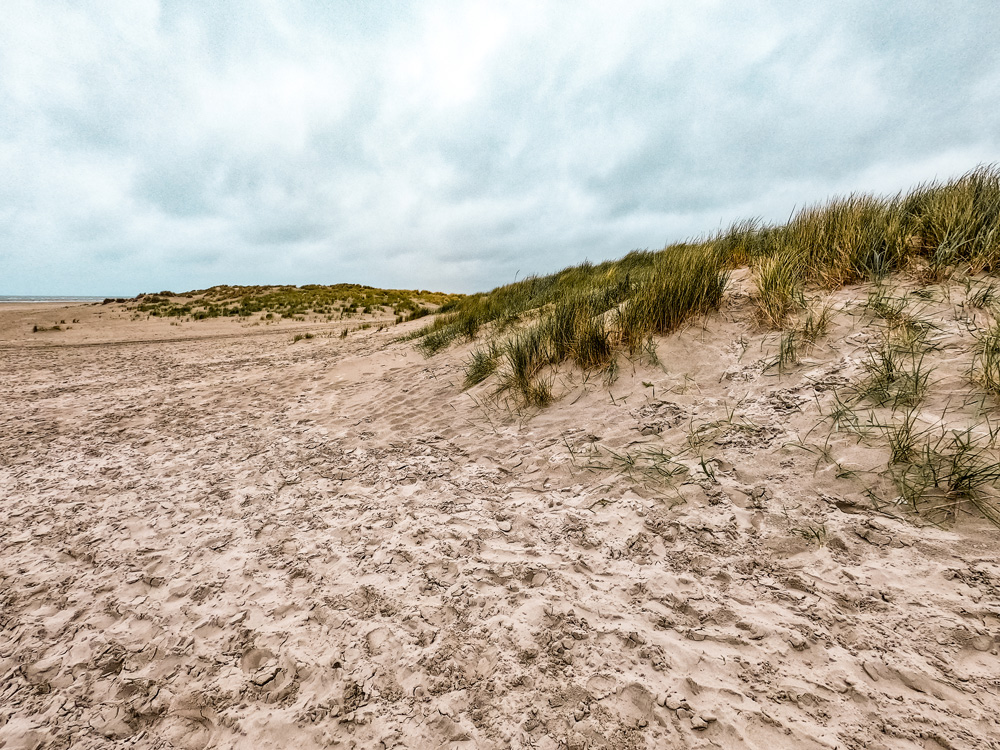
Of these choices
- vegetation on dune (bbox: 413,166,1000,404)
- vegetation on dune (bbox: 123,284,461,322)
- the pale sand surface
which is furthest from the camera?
vegetation on dune (bbox: 123,284,461,322)

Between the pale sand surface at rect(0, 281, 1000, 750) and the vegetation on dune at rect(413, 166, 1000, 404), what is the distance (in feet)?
1.04

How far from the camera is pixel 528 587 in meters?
2.08

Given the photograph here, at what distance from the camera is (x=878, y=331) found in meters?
3.07

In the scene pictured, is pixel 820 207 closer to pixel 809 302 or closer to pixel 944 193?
pixel 944 193

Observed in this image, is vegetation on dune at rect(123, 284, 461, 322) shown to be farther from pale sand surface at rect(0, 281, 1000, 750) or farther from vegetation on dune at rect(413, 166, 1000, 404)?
pale sand surface at rect(0, 281, 1000, 750)

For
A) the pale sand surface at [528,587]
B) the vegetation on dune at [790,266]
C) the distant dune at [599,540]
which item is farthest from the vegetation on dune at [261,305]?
the pale sand surface at [528,587]

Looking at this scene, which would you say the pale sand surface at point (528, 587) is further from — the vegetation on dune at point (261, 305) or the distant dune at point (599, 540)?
the vegetation on dune at point (261, 305)

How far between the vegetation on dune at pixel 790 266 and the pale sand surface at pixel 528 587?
0.32m

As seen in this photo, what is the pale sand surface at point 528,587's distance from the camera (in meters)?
1.49

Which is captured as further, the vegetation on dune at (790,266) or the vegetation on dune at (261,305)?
the vegetation on dune at (261,305)

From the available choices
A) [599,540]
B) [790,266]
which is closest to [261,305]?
[790,266]

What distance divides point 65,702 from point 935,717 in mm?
3170

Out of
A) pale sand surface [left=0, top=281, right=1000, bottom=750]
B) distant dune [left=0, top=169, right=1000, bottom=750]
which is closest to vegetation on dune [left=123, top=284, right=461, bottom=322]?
distant dune [left=0, top=169, right=1000, bottom=750]

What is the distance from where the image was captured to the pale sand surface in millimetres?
1485
